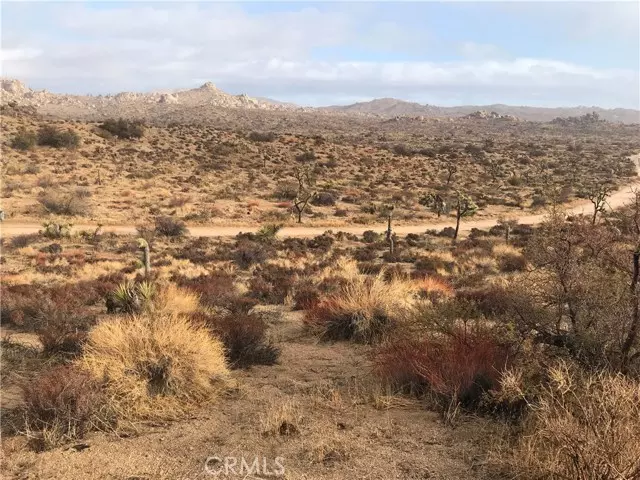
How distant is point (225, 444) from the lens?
5.16 meters

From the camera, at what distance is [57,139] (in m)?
47.8

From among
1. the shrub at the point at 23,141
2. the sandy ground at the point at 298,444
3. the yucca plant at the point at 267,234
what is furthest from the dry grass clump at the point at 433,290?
the shrub at the point at 23,141

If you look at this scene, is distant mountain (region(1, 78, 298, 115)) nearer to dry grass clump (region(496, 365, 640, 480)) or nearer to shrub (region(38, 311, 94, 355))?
shrub (region(38, 311, 94, 355))

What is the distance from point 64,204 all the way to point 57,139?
2168cm

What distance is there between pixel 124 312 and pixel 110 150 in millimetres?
44130

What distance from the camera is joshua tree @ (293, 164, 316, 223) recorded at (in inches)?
1310

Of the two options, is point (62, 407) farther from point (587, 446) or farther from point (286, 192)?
point (286, 192)

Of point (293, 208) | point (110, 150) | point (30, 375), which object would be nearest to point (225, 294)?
point (30, 375)

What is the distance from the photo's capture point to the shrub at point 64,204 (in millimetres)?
29688

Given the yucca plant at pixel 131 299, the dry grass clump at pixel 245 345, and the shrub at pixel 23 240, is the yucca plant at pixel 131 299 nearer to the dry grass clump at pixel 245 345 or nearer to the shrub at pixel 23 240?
the dry grass clump at pixel 245 345

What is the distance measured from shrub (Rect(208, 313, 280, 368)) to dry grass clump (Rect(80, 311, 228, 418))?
2.34ft

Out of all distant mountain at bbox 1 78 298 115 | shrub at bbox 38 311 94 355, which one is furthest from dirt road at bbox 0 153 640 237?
distant mountain at bbox 1 78 298 115

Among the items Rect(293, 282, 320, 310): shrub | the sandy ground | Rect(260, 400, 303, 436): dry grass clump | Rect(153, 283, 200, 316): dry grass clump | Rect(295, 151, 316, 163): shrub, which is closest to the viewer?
the sandy ground

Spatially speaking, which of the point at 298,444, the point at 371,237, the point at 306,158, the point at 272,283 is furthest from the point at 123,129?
the point at 298,444
